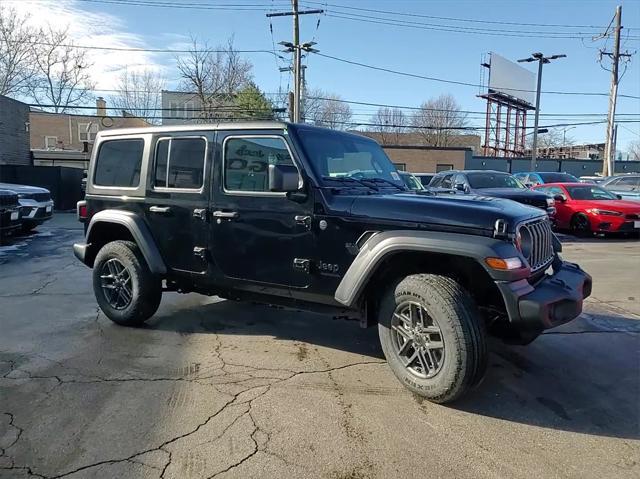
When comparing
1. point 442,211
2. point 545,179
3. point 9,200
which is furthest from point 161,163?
point 545,179

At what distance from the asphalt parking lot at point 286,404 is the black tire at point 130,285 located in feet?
0.55

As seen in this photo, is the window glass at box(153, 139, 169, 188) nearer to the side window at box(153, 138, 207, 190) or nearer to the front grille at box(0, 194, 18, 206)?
the side window at box(153, 138, 207, 190)

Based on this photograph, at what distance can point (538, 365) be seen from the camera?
14.1 feet

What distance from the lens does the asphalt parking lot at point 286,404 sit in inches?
111

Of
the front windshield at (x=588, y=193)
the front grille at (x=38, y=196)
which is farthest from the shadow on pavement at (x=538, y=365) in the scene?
the front windshield at (x=588, y=193)

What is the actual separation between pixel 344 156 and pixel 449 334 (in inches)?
74.1

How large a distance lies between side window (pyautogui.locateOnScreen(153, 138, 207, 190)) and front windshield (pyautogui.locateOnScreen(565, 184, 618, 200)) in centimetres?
1196

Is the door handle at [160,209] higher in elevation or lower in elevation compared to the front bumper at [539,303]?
higher

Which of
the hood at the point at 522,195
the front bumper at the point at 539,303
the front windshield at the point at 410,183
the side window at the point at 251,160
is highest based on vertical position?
the side window at the point at 251,160

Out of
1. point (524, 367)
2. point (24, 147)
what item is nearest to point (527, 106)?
point (24, 147)

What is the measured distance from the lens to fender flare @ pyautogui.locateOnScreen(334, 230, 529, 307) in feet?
10.7

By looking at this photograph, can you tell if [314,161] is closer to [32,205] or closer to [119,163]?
[119,163]

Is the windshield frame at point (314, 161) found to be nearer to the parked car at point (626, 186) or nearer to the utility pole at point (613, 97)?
the parked car at point (626, 186)

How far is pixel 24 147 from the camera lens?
25.5 meters
